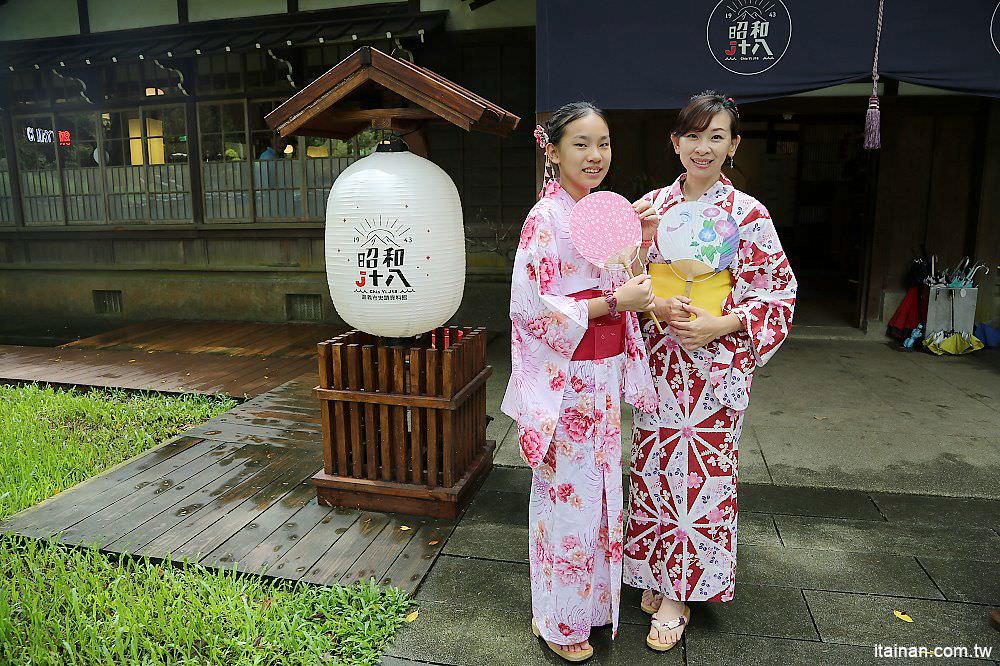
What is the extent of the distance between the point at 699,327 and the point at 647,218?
1.54 feet

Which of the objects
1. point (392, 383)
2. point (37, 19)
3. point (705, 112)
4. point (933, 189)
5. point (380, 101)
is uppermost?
point (37, 19)

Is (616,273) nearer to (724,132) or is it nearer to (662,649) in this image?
(724,132)

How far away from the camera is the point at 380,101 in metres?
3.79

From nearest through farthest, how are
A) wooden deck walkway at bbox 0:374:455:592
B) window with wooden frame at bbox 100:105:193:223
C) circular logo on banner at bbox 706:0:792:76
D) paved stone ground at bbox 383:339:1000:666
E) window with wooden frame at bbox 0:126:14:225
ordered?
paved stone ground at bbox 383:339:1000:666 < wooden deck walkway at bbox 0:374:455:592 < circular logo on banner at bbox 706:0:792:76 < window with wooden frame at bbox 100:105:193:223 < window with wooden frame at bbox 0:126:14:225

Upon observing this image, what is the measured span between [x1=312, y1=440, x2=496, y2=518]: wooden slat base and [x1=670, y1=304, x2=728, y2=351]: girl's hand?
5.35ft

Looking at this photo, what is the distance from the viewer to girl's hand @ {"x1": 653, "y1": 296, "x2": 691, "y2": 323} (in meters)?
2.46

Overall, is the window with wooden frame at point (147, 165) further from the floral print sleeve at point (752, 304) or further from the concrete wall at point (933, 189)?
the concrete wall at point (933, 189)

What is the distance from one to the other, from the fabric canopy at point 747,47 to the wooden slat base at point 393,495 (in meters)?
3.10

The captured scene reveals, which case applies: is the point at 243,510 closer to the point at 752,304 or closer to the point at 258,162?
the point at 752,304

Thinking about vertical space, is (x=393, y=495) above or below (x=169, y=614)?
above

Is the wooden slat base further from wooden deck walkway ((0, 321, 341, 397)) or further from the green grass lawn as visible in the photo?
wooden deck walkway ((0, 321, 341, 397))

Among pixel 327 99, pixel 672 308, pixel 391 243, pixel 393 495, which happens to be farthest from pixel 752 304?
pixel 327 99

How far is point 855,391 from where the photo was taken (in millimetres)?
5750

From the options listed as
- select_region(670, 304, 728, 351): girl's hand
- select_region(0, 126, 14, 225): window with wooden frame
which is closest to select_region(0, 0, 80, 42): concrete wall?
select_region(0, 126, 14, 225): window with wooden frame
